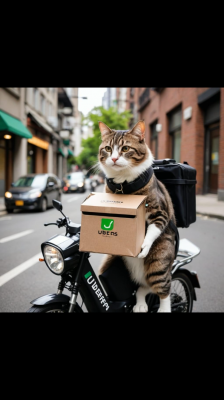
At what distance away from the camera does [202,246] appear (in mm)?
5484

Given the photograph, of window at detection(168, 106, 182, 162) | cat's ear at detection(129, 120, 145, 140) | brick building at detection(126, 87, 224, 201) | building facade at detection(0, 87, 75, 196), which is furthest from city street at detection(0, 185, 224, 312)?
window at detection(168, 106, 182, 162)

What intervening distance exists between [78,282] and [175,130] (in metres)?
18.3

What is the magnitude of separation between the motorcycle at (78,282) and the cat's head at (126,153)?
0.44m

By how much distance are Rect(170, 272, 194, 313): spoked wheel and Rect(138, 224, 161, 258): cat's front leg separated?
2.94 ft

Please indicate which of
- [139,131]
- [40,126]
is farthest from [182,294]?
[40,126]

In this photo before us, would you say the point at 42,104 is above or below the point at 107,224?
above

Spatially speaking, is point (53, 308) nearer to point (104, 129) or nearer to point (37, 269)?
point (104, 129)

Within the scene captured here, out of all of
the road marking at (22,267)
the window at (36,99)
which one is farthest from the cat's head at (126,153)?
the window at (36,99)

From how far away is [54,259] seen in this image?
181 cm

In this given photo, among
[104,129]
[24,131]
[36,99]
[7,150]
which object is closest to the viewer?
[104,129]

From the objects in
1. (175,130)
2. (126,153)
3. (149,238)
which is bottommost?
(149,238)

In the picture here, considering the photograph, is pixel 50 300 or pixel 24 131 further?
pixel 24 131
